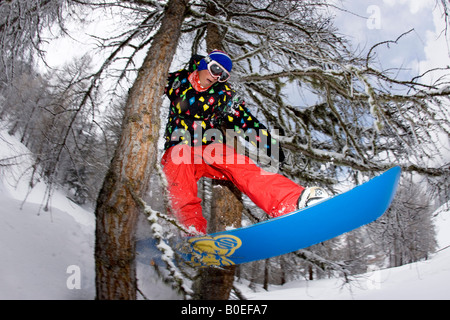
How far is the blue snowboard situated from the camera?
1.57 meters

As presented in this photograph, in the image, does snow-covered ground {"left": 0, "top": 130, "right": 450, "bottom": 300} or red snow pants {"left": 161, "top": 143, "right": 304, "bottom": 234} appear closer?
red snow pants {"left": 161, "top": 143, "right": 304, "bottom": 234}

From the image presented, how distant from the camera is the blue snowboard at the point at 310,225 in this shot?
5.16 ft

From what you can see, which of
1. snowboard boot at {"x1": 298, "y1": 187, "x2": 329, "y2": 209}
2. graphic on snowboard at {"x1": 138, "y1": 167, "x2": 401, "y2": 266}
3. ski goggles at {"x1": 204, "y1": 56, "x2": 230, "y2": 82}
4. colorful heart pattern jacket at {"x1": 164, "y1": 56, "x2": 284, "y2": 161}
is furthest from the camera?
colorful heart pattern jacket at {"x1": 164, "y1": 56, "x2": 284, "y2": 161}

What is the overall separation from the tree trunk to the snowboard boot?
108cm

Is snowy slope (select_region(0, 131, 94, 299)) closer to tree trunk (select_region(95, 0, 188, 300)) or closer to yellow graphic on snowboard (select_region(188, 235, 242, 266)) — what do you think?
tree trunk (select_region(95, 0, 188, 300))

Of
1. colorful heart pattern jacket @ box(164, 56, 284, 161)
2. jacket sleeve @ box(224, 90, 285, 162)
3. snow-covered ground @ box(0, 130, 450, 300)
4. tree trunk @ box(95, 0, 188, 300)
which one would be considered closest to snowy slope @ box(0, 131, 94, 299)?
snow-covered ground @ box(0, 130, 450, 300)

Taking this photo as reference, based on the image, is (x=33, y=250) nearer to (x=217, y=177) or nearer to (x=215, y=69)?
(x=217, y=177)

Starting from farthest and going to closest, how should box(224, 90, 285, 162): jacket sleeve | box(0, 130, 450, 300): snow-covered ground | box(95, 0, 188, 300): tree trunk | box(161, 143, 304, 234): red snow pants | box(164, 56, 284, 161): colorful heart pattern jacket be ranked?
box(224, 90, 285, 162): jacket sleeve, box(164, 56, 284, 161): colorful heart pattern jacket, box(0, 130, 450, 300): snow-covered ground, box(161, 143, 304, 234): red snow pants, box(95, 0, 188, 300): tree trunk

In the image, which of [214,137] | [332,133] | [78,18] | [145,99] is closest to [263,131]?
[214,137]

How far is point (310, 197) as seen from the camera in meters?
1.74

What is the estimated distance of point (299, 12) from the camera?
117 inches

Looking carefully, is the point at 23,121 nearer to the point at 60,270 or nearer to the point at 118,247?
the point at 60,270

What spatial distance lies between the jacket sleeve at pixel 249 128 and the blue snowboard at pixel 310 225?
0.93 metres

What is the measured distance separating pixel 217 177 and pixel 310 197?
3.68ft
